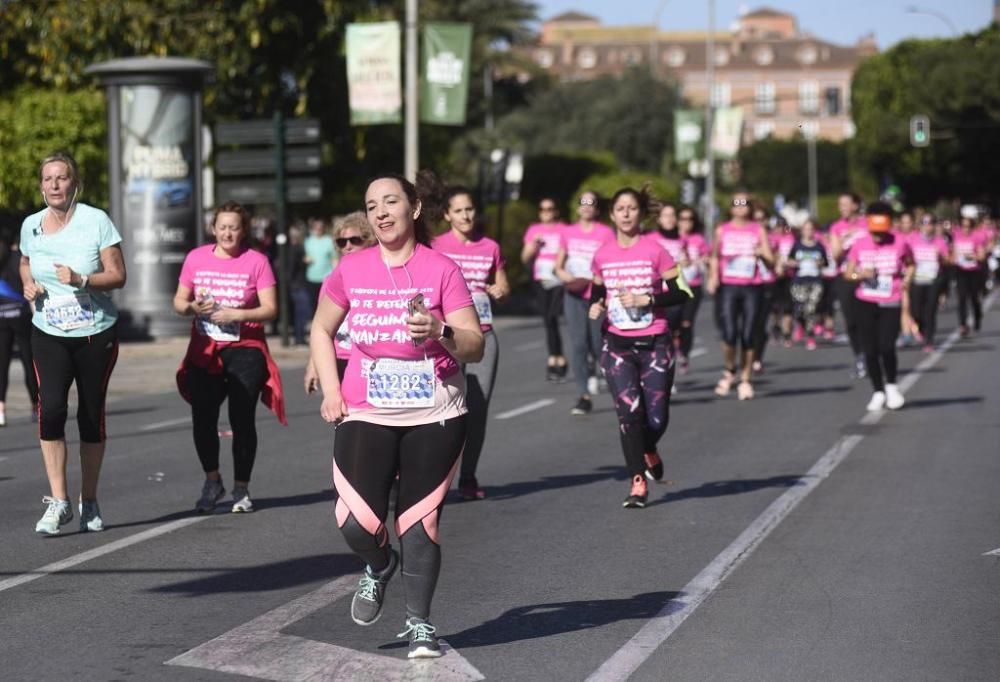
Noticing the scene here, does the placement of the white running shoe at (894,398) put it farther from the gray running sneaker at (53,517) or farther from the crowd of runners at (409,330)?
the gray running sneaker at (53,517)

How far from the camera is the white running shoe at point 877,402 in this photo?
52.9 ft

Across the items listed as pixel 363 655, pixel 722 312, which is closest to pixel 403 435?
pixel 363 655

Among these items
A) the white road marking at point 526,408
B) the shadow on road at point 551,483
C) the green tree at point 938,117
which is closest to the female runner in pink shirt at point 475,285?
the shadow on road at point 551,483

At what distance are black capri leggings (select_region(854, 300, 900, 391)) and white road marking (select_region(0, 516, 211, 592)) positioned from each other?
25.4 ft

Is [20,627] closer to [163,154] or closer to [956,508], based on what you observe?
[956,508]

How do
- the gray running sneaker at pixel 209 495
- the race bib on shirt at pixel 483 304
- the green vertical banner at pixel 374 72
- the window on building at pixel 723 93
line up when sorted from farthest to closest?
the window on building at pixel 723 93 → the green vertical banner at pixel 374 72 → the race bib on shirt at pixel 483 304 → the gray running sneaker at pixel 209 495

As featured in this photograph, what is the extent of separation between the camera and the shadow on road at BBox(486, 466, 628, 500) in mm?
10938

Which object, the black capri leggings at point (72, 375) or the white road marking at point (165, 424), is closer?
the black capri leggings at point (72, 375)

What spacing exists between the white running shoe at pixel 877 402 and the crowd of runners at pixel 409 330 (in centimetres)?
4

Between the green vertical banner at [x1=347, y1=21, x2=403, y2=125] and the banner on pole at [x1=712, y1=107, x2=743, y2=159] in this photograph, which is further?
the banner on pole at [x1=712, y1=107, x2=743, y2=159]

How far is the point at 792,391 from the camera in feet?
60.0

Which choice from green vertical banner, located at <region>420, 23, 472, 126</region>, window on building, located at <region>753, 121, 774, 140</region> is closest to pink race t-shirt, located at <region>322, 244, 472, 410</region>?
green vertical banner, located at <region>420, 23, 472, 126</region>

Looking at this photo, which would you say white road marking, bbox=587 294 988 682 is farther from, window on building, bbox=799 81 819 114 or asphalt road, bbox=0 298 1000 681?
window on building, bbox=799 81 819 114

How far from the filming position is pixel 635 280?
1038cm
